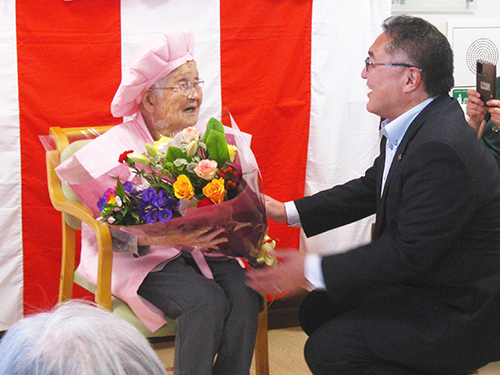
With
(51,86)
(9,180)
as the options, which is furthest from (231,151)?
(9,180)

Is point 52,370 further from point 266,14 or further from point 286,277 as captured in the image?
point 266,14

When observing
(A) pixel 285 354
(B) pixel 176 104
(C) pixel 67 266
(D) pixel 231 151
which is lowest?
(A) pixel 285 354

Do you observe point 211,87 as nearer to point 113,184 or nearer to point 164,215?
point 113,184

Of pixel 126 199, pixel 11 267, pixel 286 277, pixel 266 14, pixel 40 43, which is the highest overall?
pixel 266 14

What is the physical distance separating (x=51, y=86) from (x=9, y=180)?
1.55ft

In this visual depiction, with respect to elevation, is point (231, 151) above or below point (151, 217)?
above

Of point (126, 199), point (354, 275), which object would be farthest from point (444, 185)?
point (126, 199)

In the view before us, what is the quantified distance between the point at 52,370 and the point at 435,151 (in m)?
1.30

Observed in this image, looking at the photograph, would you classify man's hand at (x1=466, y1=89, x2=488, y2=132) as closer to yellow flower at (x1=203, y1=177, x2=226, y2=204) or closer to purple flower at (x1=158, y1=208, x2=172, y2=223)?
yellow flower at (x1=203, y1=177, x2=226, y2=204)

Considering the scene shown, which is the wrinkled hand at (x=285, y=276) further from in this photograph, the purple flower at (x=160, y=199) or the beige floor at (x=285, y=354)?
the beige floor at (x=285, y=354)

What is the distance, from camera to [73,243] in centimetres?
228

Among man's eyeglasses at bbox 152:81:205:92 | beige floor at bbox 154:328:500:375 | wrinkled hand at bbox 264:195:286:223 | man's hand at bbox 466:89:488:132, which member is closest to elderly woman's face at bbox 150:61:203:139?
man's eyeglasses at bbox 152:81:205:92

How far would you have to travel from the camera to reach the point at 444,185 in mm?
1614

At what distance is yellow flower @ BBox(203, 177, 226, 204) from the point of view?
64.9 inches
